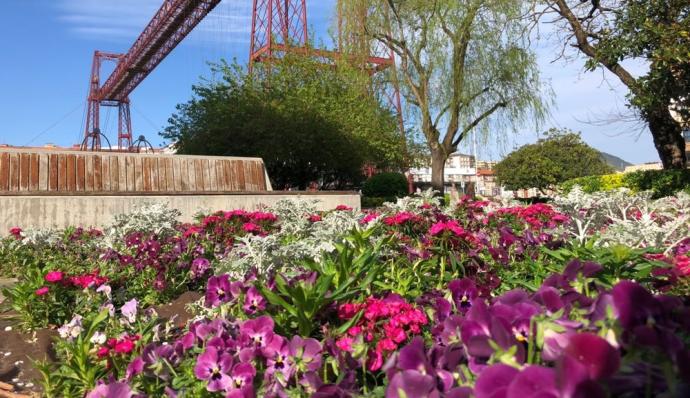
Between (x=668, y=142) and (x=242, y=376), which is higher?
(x=668, y=142)

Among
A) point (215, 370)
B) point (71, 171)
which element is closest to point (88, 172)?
point (71, 171)

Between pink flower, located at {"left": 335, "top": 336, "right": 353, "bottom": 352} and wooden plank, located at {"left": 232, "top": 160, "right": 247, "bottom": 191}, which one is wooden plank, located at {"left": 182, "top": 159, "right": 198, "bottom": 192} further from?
pink flower, located at {"left": 335, "top": 336, "right": 353, "bottom": 352}

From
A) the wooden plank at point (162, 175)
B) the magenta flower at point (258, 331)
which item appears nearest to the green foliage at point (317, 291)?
the magenta flower at point (258, 331)

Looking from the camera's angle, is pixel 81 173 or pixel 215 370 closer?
pixel 215 370

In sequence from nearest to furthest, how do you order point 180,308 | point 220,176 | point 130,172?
point 180,308 < point 130,172 < point 220,176

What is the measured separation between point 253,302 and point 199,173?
8.30 meters

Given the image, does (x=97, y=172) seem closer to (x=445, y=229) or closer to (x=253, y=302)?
(x=445, y=229)

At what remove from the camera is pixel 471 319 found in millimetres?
1006

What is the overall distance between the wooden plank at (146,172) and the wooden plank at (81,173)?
0.96 metres

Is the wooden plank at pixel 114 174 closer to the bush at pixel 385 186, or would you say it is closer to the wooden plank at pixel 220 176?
the wooden plank at pixel 220 176

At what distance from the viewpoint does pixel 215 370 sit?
1580 mm

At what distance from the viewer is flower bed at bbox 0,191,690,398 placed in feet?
2.60

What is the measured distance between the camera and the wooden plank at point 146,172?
9156 millimetres

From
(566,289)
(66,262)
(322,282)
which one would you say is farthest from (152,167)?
(566,289)
